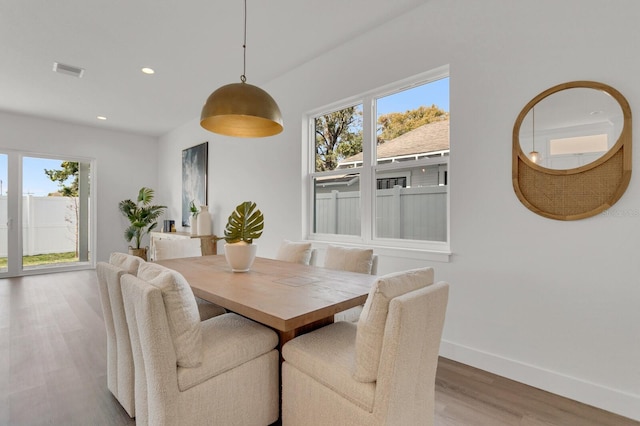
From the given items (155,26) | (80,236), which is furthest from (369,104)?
(80,236)

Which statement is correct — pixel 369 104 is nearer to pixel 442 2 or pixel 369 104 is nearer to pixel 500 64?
pixel 442 2

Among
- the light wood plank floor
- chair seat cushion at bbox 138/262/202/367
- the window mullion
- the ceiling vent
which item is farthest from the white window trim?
the ceiling vent

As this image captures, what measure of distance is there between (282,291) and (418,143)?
1.95 metres

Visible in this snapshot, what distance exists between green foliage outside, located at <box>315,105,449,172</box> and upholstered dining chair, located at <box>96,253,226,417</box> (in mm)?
2383

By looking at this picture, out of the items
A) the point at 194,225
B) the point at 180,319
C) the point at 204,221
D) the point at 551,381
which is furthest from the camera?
the point at 194,225

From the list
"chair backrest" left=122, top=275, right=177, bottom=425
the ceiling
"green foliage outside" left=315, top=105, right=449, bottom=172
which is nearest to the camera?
"chair backrest" left=122, top=275, right=177, bottom=425

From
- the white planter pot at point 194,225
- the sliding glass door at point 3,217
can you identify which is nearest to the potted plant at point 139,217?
the white planter pot at point 194,225

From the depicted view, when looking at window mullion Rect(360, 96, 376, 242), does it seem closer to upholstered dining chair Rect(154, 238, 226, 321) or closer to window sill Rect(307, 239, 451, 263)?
window sill Rect(307, 239, 451, 263)

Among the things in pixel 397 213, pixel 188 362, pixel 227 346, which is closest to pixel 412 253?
pixel 397 213

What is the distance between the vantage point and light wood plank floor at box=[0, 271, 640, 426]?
1770 mm

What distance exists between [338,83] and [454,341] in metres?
2.74

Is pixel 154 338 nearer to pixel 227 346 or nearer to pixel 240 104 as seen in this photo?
pixel 227 346

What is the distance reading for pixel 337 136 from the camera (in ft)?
11.9

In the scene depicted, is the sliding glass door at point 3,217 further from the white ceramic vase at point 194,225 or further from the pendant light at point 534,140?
the pendant light at point 534,140
